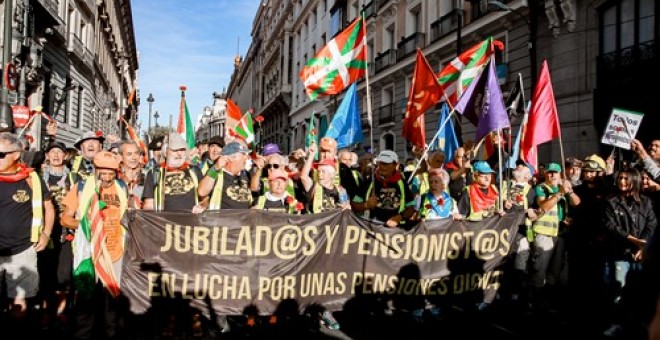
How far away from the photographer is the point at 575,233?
579 cm

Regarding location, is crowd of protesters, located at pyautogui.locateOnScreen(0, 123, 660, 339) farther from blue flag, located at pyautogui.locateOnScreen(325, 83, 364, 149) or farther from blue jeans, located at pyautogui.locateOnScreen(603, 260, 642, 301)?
blue flag, located at pyautogui.locateOnScreen(325, 83, 364, 149)

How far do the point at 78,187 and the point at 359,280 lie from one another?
2.65 m

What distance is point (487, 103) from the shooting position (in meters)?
5.79

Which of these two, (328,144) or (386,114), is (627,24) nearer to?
(328,144)

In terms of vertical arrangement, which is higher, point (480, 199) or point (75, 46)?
point (75, 46)

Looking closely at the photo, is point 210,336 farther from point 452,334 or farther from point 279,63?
point 279,63

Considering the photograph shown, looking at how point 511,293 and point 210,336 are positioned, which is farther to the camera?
point 511,293

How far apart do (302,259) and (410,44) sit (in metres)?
21.0

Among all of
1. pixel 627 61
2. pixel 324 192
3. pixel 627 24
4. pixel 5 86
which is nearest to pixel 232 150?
pixel 324 192

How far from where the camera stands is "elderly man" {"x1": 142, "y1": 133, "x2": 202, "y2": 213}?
484 cm

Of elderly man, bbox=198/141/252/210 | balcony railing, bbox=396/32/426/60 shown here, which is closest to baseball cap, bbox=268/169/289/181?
elderly man, bbox=198/141/252/210

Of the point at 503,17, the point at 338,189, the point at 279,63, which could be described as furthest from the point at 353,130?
the point at 279,63

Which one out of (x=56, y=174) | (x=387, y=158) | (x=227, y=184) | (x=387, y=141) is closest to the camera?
(x=227, y=184)

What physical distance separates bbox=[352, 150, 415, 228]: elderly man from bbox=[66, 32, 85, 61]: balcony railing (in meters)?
23.5
